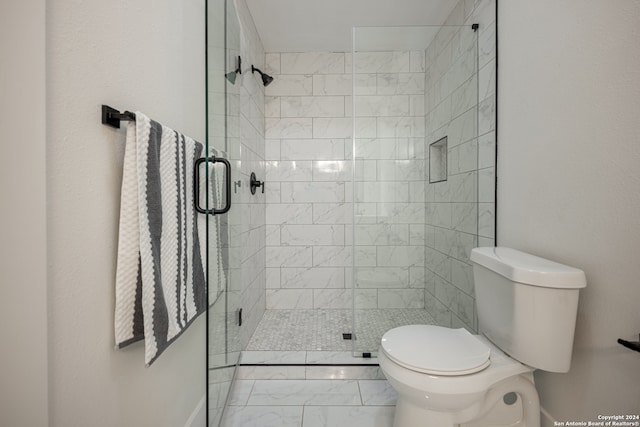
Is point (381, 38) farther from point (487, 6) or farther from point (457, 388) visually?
point (457, 388)

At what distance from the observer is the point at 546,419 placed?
1.26m

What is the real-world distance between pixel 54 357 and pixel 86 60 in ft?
2.22

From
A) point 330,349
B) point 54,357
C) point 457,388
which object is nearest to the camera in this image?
point 54,357

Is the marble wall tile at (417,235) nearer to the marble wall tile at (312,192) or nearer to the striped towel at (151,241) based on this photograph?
the marble wall tile at (312,192)

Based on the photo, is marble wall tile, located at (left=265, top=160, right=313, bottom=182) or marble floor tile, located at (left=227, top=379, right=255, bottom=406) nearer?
marble floor tile, located at (left=227, top=379, right=255, bottom=406)

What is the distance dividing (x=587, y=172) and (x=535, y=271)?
42 centimetres

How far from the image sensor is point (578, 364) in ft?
3.65

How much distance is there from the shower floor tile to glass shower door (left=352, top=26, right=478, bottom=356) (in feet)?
0.03

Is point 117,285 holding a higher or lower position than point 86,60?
lower

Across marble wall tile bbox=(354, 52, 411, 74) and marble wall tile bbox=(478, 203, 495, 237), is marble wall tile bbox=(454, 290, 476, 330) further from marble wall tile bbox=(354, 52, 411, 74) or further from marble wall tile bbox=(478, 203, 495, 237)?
marble wall tile bbox=(354, 52, 411, 74)

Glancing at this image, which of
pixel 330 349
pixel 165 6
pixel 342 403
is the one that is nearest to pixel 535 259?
pixel 342 403

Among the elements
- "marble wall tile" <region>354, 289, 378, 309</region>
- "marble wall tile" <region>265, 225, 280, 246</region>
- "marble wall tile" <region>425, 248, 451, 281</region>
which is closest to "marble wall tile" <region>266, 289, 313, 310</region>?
"marble wall tile" <region>265, 225, 280, 246</region>

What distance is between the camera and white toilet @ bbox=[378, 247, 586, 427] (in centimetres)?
102

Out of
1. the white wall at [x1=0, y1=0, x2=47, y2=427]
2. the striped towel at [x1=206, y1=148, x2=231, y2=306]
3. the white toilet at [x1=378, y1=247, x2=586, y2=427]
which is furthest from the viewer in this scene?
the striped towel at [x1=206, y1=148, x2=231, y2=306]
